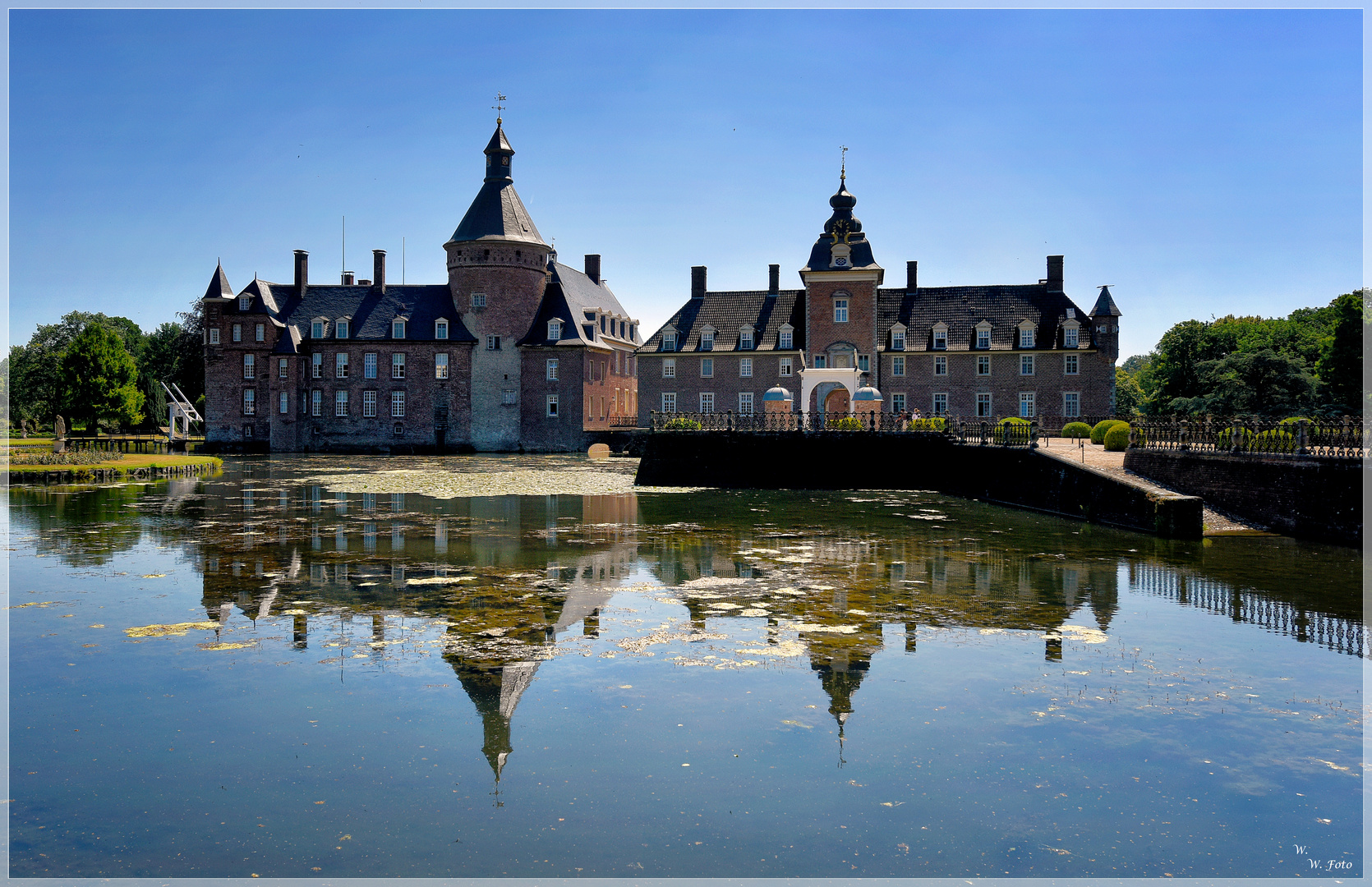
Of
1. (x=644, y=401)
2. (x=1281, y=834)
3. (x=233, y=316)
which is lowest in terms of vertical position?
(x=1281, y=834)

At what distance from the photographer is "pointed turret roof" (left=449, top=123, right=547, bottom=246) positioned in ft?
205

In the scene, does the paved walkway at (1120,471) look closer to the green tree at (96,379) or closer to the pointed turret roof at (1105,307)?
the pointed turret roof at (1105,307)

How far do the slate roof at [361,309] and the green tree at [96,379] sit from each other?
1320 centimetres

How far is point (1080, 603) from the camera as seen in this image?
13570 mm

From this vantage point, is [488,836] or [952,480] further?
[952,480]

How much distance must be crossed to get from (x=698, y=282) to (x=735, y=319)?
145 inches

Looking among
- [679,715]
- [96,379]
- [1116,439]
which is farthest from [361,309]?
[679,715]

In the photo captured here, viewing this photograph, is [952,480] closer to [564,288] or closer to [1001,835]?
[1001,835]

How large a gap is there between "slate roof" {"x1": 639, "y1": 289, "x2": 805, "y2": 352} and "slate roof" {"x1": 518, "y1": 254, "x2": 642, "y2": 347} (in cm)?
696

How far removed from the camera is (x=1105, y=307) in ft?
177

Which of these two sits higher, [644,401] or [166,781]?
[644,401]

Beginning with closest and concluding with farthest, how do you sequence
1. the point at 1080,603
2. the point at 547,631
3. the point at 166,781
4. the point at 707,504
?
the point at 166,781
the point at 547,631
the point at 1080,603
the point at 707,504

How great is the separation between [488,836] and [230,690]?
419cm

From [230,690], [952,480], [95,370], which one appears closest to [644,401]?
[952,480]
